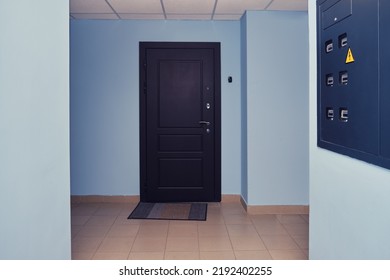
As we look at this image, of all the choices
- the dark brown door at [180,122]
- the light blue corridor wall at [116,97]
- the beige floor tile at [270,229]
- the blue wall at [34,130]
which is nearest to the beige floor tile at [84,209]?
the light blue corridor wall at [116,97]

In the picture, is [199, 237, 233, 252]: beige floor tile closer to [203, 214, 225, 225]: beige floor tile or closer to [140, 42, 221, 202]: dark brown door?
[203, 214, 225, 225]: beige floor tile

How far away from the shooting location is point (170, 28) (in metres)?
5.44

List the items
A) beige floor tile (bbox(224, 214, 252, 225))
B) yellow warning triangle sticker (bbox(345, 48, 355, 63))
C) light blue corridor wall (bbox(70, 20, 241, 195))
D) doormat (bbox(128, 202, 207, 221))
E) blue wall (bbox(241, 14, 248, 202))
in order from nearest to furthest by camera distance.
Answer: yellow warning triangle sticker (bbox(345, 48, 355, 63)) → beige floor tile (bbox(224, 214, 252, 225)) → doormat (bbox(128, 202, 207, 221)) → blue wall (bbox(241, 14, 248, 202)) → light blue corridor wall (bbox(70, 20, 241, 195))

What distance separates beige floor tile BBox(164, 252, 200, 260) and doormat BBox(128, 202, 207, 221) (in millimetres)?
1188

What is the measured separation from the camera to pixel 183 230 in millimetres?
4188

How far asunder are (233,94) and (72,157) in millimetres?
2357

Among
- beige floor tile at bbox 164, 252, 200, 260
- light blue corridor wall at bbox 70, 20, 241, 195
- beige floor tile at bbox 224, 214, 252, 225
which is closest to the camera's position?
beige floor tile at bbox 164, 252, 200, 260

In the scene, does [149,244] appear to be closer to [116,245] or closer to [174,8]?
[116,245]

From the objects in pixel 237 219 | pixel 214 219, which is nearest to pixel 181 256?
pixel 214 219

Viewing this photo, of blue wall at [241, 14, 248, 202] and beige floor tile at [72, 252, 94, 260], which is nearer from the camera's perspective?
beige floor tile at [72, 252, 94, 260]

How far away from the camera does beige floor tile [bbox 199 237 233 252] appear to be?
11.8 ft

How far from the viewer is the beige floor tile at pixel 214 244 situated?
3602mm

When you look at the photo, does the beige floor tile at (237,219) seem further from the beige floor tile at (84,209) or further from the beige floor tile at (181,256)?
the beige floor tile at (84,209)

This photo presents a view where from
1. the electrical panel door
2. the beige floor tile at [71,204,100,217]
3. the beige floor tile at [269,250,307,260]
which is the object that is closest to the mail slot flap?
the electrical panel door
